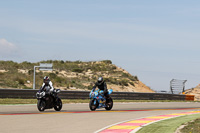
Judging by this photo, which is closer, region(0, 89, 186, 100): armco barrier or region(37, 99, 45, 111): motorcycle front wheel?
region(37, 99, 45, 111): motorcycle front wheel

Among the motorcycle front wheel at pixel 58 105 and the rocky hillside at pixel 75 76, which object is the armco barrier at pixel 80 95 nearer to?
the motorcycle front wheel at pixel 58 105

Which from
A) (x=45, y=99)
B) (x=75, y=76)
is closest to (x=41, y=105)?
(x=45, y=99)

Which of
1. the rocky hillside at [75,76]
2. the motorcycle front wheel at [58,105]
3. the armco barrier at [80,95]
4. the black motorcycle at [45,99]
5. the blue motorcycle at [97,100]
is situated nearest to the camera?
the black motorcycle at [45,99]

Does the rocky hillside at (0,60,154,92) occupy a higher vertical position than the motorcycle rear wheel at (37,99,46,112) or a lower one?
higher

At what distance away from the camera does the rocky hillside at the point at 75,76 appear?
160 feet

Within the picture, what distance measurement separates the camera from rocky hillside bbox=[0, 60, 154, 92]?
4891cm

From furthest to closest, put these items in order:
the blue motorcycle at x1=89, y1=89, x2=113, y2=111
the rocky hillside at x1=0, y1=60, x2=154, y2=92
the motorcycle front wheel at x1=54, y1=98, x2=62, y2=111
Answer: the rocky hillside at x1=0, y1=60, x2=154, y2=92 < the blue motorcycle at x1=89, y1=89, x2=113, y2=111 < the motorcycle front wheel at x1=54, y1=98, x2=62, y2=111

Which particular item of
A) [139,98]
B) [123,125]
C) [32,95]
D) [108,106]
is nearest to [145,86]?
[139,98]

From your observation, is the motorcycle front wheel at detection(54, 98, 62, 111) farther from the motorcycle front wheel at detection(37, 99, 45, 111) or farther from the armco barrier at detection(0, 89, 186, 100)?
the armco barrier at detection(0, 89, 186, 100)

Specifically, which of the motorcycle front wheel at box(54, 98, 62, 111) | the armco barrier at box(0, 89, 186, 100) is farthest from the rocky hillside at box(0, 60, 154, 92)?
the motorcycle front wheel at box(54, 98, 62, 111)

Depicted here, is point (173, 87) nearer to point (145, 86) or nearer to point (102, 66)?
point (145, 86)

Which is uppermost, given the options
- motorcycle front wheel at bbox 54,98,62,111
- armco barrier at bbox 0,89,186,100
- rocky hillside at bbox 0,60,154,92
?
rocky hillside at bbox 0,60,154,92

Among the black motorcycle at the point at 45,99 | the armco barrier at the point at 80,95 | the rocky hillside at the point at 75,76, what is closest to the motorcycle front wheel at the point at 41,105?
the black motorcycle at the point at 45,99

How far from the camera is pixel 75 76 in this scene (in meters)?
62.1
